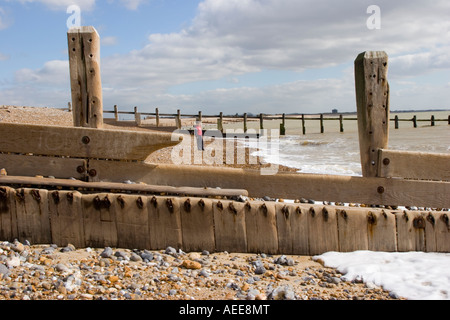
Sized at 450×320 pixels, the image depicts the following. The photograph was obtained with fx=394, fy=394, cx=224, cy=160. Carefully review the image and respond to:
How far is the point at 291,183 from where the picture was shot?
13.7 feet

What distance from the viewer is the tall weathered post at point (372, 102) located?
421 centimetres

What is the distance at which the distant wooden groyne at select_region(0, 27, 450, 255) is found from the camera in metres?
3.62

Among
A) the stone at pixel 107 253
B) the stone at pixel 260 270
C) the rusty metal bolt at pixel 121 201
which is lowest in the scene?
Result: the stone at pixel 260 270

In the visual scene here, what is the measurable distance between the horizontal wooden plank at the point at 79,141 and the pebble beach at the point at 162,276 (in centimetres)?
92

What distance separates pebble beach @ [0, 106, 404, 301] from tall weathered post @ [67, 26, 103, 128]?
135 cm

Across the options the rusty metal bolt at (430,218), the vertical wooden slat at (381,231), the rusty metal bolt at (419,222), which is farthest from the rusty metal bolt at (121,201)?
the rusty metal bolt at (430,218)

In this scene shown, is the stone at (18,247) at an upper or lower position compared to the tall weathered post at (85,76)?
lower

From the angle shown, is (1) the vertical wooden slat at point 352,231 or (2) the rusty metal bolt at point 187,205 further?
(1) the vertical wooden slat at point 352,231

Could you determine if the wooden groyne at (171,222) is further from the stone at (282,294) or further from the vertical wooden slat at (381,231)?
the stone at (282,294)

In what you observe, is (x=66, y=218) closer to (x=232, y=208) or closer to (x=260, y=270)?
(x=232, y=208)

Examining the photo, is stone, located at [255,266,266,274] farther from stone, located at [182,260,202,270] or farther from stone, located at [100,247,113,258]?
stone, located at [100,247,113,258]

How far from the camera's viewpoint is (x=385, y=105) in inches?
168
